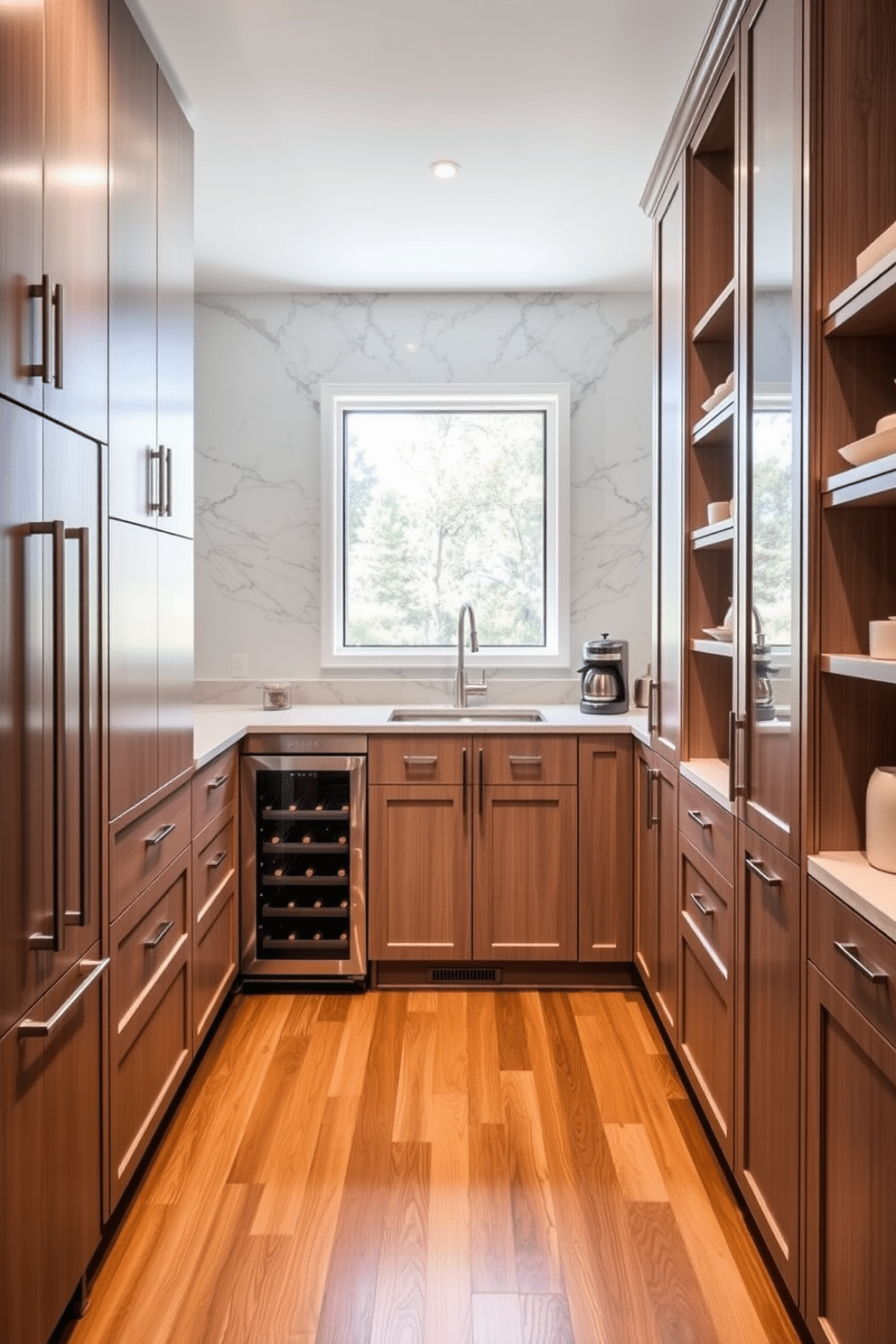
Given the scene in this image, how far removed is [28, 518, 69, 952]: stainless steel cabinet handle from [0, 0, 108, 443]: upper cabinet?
0.71 feet

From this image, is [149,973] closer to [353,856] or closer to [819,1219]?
[353,856]

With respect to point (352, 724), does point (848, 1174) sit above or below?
below

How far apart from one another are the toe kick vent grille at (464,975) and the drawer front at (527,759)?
0.67 meters

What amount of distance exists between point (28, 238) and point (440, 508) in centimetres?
265

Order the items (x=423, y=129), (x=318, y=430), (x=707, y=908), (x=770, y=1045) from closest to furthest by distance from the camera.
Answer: (x=770, y=1045) < (x=707, y=908) < (x=423, y=129) < (x=318, y=430)

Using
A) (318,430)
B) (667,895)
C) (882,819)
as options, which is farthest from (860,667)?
(318,430)

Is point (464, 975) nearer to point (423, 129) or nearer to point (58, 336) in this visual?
point (58, 336)

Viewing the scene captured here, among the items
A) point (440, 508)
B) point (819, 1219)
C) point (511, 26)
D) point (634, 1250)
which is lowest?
point (634, 1250)

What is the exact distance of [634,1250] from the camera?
1.90 metres

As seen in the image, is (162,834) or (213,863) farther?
(213,863)

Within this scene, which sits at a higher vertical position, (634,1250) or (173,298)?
(173,298)

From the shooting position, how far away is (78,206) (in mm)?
1657

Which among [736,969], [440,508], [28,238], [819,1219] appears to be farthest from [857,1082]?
[440,508]

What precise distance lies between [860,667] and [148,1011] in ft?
5.36
